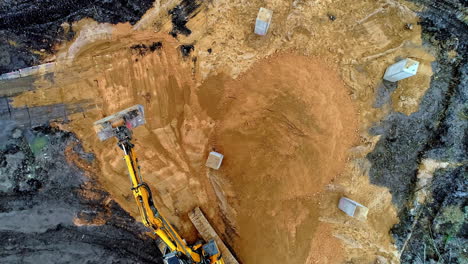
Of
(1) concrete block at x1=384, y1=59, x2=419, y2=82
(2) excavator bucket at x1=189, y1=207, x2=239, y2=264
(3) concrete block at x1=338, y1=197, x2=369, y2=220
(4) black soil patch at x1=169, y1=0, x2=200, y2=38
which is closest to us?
(1) concrete block at x1=384, y1=59, x2=419, y2=82

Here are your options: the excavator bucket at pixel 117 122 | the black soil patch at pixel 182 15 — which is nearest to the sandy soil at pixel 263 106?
the black soil patch at pixel 182 15

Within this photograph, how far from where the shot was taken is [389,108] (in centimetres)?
964

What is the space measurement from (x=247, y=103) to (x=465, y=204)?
6.49 m

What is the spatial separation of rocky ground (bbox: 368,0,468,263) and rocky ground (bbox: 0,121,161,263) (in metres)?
7.88

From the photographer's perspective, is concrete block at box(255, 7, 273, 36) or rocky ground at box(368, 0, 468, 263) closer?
concrete block at box(255, 7, 273, 36)

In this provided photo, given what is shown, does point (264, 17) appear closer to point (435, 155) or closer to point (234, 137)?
point (234, 137)

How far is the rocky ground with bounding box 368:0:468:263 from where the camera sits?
951 centimetres

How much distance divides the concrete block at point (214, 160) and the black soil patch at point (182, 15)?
3.46 m

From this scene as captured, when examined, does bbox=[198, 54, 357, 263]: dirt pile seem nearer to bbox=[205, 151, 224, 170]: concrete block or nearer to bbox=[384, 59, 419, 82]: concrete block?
bbox=[205, 151, 224, 170]: concrete block

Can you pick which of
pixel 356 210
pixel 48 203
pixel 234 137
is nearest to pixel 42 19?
pixel 48 203

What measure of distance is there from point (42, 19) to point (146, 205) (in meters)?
6.30

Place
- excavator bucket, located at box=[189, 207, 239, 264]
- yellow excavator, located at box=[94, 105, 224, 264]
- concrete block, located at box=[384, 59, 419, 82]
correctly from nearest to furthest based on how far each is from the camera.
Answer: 1. yellow excavator, located at box=[94, 105, 224, 264]
2. concrete block, located at box=[384, 59, 419, 82]
3. excavator bucket, located at box=[189, 207, 239, 264]

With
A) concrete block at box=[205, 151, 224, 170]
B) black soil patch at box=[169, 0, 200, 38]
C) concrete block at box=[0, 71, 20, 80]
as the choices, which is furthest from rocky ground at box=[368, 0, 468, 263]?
concrete block at box=[0, 71, 20, 80]

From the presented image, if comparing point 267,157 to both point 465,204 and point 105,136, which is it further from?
point 465,204
